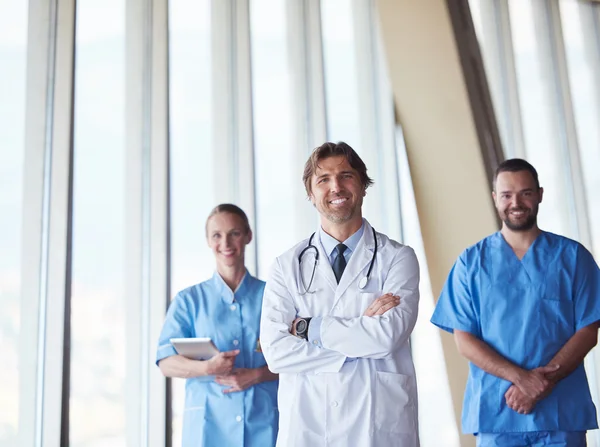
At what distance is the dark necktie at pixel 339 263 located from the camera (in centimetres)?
229

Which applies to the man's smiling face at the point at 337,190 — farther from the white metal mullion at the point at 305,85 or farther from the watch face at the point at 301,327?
the white metal mullion at the point at 305,85

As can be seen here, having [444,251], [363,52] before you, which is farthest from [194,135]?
[444,251]

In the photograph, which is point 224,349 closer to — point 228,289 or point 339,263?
point 228,289

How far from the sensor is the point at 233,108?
160 inches

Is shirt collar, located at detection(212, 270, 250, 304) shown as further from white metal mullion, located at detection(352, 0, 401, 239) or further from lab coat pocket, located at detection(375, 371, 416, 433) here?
white metal mullion, located at detection(352, 0, 401, 239)

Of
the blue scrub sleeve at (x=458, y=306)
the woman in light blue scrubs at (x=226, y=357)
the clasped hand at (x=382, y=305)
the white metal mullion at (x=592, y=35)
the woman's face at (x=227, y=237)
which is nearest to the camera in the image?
the clasped hand at (x=382, y=305)

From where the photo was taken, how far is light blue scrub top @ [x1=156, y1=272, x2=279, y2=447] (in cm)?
277

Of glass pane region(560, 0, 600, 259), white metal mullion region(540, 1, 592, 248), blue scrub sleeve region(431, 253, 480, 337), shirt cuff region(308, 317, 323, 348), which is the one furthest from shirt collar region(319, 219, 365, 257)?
glass pane region(560, 0, 600, 259)

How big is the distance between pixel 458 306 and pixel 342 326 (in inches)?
29.9

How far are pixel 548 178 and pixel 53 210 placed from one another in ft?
10.3

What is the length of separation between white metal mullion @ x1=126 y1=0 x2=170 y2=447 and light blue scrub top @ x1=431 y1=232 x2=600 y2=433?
5.27ft

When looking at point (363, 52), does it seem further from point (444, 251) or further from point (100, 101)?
point (100, 101)

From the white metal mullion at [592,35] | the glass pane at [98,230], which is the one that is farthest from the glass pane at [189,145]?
the white metal mullion at [592,35]

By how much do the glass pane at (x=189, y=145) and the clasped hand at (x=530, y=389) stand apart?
1841 millimetres
